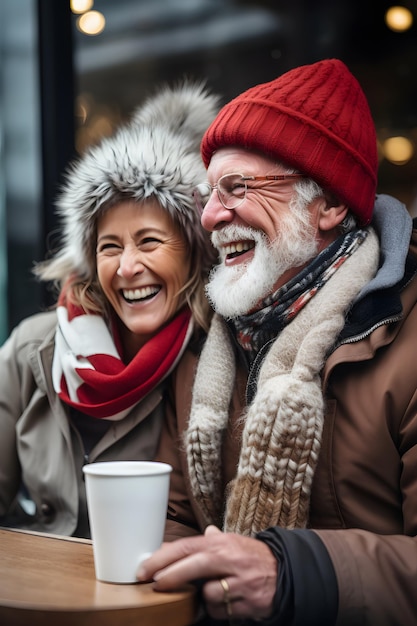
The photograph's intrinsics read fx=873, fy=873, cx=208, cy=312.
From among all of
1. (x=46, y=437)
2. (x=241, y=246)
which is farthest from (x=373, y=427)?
(x=46, y=437)

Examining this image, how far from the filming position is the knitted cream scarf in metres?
2.04

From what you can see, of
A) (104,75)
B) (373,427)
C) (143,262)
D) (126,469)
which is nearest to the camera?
(126,469)

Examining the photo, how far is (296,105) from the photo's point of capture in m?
2.32

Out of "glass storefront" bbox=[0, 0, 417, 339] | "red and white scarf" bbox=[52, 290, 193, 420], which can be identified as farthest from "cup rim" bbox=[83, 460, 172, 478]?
"glass storefront" bbox=[0, 0, 417, 339]

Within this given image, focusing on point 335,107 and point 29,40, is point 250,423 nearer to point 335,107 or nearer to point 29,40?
point 335,107

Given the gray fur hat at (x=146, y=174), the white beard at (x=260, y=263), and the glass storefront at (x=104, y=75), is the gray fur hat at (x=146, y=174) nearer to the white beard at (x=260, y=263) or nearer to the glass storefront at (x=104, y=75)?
the white beard at (x=260, y=263)

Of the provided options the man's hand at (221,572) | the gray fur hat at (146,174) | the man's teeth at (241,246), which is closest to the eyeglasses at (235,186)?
the man's teeth at (241,246)

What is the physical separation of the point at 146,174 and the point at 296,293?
0.62 metres

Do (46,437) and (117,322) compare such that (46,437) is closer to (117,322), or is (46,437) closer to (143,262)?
(117,322)

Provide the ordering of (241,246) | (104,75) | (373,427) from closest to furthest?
(373,427)
(241,246)
(104,75)

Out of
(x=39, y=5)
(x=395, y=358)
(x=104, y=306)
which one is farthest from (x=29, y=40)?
(x=395, y=358)

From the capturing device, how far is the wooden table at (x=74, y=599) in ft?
4.82

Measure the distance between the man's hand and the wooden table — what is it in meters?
0.03

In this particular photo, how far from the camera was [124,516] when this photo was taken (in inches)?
62.4
